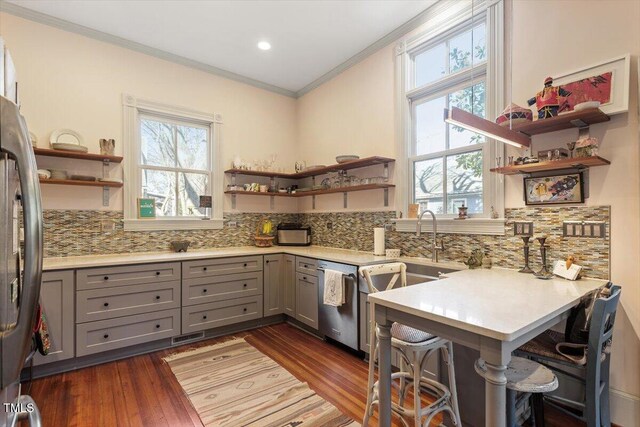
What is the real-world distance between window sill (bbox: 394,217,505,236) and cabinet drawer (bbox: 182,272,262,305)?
181cm

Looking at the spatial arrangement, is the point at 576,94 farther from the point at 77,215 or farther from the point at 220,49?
the point at 77,215

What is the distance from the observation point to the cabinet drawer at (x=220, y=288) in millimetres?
3277

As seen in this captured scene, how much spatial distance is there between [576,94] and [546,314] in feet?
Result: 5.44

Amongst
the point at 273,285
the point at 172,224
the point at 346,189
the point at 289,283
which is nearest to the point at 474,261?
the point at 346,189

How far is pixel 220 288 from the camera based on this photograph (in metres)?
3.47

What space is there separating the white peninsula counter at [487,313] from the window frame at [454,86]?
2.61ft

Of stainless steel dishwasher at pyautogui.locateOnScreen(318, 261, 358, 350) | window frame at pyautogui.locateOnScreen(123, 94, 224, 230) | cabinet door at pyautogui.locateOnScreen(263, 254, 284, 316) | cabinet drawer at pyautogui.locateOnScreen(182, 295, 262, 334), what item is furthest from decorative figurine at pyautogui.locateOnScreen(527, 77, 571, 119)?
window frame at pyautogui.locateOnScreen(123, 94, 224, 230)

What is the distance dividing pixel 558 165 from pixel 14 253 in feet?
8.87

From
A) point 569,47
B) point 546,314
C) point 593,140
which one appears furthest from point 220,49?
point 546,314

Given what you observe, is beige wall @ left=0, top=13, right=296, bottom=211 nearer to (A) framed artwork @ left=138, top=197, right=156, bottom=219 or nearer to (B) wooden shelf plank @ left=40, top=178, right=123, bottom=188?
(B) wooden shelf plank @ left=40, top=178, right=123, bottom=188

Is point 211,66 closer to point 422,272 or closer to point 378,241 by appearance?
point 378,241

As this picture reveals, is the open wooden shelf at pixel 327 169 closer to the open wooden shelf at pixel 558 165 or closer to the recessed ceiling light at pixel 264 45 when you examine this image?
the open wooden shelf at pixel 558 165

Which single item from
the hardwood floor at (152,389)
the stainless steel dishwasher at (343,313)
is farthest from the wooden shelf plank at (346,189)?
the hardwood floor at (152,389)

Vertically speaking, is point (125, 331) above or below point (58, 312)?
below
